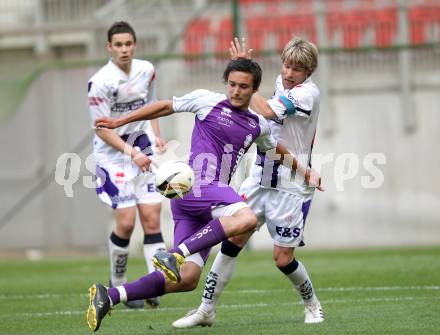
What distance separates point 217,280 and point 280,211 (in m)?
0.71

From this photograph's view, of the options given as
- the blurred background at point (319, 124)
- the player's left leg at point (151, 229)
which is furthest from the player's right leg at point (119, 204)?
the blurred background at point (319, 124)

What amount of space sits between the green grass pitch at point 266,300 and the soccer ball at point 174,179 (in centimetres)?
104

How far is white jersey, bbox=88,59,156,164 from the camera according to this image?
29.0 feet

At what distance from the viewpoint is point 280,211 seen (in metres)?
7.55

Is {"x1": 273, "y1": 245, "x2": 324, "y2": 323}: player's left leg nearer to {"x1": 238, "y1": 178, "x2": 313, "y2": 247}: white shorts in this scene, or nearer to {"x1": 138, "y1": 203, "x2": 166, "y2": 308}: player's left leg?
{"x1": 238, "y1": 178, "x2": 313, "y2": 247}: white shorts

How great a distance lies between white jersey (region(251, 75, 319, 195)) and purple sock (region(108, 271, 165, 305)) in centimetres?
149

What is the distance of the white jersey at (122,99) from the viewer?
8.85 metres

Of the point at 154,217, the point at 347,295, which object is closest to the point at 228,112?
the point at 154,217

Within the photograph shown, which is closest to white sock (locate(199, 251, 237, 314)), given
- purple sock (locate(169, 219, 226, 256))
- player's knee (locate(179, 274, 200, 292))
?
player's knee (locate(179, 274, 200, 292))

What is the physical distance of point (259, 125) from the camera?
6969 mm

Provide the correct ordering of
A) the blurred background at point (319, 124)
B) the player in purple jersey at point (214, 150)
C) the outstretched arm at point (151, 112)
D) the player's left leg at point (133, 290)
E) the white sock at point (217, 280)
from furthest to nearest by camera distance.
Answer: the blurred background at point (319, 124), the white sock at point (217, 280), the outstretched arm at point (151, 112), the player in purple jersey at point (214, 150), the player's left leg at point (133, 290)

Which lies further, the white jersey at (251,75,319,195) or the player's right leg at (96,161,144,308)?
the player's right leg at (96,161,144,308)

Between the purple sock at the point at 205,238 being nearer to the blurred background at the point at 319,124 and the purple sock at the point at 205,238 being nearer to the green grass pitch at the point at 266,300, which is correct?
the green grass pitch at the point at 266,300

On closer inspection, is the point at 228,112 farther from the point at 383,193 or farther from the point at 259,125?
the point at 383,193
